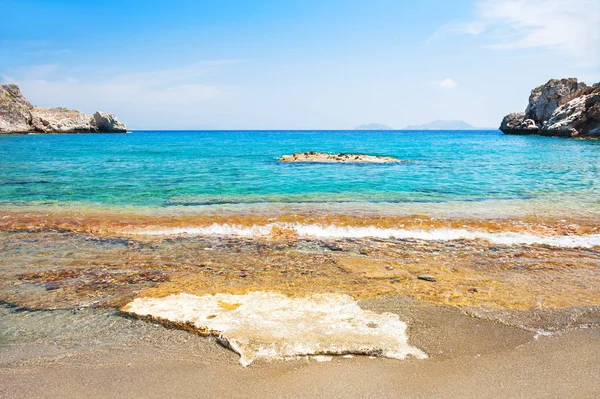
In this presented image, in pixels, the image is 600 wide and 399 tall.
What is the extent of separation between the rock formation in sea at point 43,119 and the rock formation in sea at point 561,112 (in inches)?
5089

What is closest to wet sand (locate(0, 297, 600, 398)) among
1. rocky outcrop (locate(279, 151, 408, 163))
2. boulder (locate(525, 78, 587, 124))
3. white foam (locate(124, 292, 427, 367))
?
white foam (locate(124, 292, 427, 367))

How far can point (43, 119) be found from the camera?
373 feet

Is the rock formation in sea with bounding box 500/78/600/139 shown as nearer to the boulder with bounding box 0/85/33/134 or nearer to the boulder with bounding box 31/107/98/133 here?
the boulder with bounding box 0/85/33/134

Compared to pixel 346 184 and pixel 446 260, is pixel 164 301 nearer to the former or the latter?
pixel 446 260

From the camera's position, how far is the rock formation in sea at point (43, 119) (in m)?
100

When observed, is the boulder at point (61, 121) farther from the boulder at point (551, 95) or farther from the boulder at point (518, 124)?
the boulder at point (551, 95)

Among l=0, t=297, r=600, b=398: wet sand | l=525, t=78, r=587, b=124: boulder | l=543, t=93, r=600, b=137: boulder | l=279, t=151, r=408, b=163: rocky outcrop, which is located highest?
l=525, t=78, r=587, b=124: boulder

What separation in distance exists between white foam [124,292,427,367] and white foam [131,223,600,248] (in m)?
5.26

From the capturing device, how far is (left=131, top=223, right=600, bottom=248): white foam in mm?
11055

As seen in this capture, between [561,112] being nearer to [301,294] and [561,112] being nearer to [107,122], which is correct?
[301,294]

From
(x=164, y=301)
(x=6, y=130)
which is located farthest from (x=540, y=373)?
(x=6, y=130)

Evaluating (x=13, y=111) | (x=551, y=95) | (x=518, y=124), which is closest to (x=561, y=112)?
(x=551, y=95)

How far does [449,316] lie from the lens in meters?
6.34

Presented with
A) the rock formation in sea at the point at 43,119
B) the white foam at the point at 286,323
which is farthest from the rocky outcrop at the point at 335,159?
the rock formation in sea at the point at 43,119
